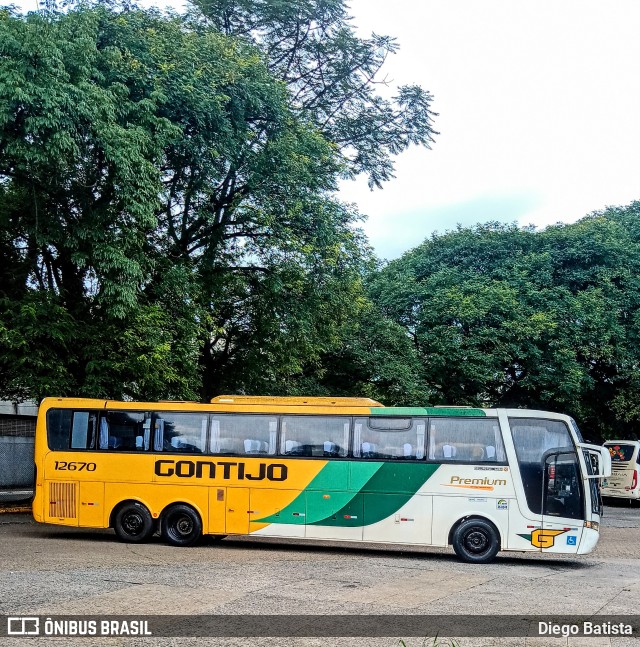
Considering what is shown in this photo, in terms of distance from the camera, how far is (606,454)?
14.6m

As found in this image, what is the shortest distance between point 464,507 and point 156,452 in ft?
19.0

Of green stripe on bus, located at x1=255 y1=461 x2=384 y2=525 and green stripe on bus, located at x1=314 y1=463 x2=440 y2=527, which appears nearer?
green stripe on bus, located at x1=314 y1=463 x2=440 y2=527

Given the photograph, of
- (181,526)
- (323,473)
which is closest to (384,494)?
(323,473)

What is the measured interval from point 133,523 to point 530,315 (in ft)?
63.0

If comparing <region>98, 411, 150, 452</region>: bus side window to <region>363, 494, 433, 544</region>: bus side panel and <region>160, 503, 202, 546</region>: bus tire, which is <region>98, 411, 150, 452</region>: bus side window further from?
<region>363, 494, 433, 544</region>: bus side panel

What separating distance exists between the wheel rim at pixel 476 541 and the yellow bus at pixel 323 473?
0.08 ft

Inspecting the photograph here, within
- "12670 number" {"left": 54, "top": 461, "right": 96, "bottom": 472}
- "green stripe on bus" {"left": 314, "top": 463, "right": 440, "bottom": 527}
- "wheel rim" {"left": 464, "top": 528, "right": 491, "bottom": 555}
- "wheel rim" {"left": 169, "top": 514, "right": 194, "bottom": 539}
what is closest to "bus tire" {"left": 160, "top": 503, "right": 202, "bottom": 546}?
"wheel rim" {"left": 169, "top": 514, "right": 194, "bottom": 539}

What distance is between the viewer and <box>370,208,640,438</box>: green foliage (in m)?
30.3

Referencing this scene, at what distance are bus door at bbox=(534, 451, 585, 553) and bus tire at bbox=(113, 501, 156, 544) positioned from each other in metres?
7.06

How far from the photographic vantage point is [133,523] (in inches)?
632

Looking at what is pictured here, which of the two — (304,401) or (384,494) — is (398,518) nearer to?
(384,494)

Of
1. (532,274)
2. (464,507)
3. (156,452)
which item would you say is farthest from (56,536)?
(532,274)

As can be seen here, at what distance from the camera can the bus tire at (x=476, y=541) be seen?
47.4 feet

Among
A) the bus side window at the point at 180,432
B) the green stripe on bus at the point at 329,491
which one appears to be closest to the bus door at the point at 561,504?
the green stripe on bus at the point at 329,491
